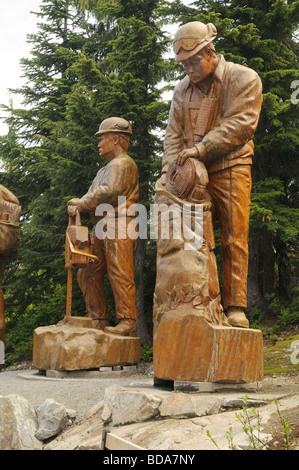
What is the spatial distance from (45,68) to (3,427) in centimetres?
1396

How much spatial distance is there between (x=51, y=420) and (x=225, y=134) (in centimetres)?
299

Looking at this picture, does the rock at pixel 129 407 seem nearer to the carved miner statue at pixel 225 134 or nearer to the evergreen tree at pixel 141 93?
the carved miner statue at pixel 225 134

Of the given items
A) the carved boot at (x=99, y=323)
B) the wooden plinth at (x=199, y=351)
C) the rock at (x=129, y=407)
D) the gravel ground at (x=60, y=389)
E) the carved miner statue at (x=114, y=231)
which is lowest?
the gravel ground at (x=60, y=389)

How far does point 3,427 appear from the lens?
4137 millimetres

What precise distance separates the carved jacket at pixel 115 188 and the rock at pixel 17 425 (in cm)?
367

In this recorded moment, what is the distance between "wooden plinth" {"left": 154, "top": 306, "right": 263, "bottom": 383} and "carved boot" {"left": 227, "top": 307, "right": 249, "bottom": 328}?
373 millimetres

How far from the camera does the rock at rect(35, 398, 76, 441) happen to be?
4.19 m

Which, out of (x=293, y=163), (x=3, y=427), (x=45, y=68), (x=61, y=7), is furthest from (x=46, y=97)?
(x=3, y=427)

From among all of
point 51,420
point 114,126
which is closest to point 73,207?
point 114,126

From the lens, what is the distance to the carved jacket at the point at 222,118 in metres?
5.43

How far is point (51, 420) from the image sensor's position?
13.9 feet

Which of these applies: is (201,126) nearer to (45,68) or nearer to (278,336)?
(278,336)

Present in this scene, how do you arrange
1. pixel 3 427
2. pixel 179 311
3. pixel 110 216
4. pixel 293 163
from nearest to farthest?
pixel 3 427 → pixel 179 311 → pixel 110 216 → pixel 293 163

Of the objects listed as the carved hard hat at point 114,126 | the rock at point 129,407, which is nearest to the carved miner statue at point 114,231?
the carved hard hat at point 114,126
